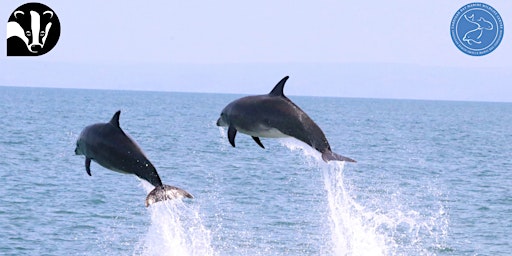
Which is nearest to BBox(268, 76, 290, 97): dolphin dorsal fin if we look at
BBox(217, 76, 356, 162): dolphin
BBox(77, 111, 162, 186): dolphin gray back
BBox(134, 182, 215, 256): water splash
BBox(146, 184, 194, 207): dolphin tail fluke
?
BBox(217, 76, 356, 162): dolphin

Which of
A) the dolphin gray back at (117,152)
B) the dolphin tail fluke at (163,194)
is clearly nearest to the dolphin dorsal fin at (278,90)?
the dolphin tail fluke at (163,194)

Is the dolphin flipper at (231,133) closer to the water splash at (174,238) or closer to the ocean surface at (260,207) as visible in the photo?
the ocean surface at (260,207)

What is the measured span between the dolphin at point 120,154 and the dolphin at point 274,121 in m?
1.26

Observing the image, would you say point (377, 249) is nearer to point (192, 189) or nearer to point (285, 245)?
point (285, 245)

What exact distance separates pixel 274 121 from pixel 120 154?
2.18 metres

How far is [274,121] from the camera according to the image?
12.8m

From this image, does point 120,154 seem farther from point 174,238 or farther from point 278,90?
point 174,238

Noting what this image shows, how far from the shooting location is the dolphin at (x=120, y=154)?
12.5 m

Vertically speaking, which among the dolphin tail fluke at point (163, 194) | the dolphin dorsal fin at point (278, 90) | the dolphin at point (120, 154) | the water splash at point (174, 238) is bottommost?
the water splash at point (174, 238)

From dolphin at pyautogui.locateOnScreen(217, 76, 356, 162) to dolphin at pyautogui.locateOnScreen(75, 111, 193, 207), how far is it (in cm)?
126

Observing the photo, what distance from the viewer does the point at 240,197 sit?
4662 cm

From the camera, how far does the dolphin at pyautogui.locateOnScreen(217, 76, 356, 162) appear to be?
12.6 metres

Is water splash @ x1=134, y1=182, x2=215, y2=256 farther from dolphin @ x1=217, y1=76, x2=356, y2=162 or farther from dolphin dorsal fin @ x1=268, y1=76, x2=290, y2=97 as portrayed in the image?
dolphin @ x1=217, y1=76, x2=356, y2=162

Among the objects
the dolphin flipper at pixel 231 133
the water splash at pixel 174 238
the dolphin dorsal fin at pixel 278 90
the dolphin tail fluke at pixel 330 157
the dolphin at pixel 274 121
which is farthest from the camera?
the water splash at pixel 174 238
